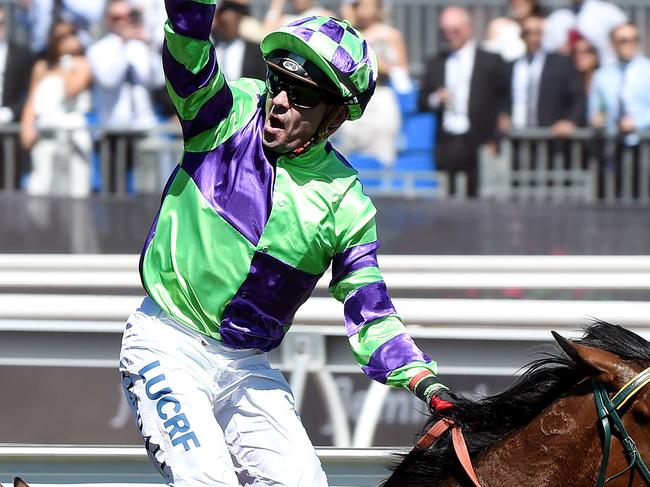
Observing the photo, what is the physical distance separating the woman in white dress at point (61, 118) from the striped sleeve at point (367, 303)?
5.85 m

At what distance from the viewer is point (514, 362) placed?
3910mm

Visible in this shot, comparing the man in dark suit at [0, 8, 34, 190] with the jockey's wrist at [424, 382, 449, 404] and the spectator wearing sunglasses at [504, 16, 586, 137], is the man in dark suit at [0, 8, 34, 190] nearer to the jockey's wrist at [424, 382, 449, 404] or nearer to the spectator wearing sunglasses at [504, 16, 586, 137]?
the spectator wearing sunglasses at [504, 16, 586, 137]

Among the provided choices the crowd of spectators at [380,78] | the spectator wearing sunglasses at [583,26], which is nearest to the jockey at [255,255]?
the crowd of spectators at [380,78]

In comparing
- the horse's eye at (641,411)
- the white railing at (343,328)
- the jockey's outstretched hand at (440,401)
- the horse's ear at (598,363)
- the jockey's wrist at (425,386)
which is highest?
the horse's ear at (598,363)

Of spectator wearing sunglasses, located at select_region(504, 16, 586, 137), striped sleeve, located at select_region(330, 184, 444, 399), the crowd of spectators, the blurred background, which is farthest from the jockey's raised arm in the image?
spectator wearing sunglasses, located at select_region(504, 16, 586, 137)

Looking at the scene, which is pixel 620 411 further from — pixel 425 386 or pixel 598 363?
pixel 425 386

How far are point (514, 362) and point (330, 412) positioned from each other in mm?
617

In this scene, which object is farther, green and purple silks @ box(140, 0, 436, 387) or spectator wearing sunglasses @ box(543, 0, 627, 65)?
spectator wearing sunglasses @ box(543, 0, 627, 65)

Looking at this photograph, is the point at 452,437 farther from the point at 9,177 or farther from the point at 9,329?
the point at 9,177

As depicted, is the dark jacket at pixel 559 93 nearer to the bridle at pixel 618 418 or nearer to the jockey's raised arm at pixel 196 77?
the jockey's raised arm at pixel 196 77

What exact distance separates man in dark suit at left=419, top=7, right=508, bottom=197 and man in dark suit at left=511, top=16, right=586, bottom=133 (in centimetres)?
11

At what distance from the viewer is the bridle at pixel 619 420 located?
2266 mm

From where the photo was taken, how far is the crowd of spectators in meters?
7.98

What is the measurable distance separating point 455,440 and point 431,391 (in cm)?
15
